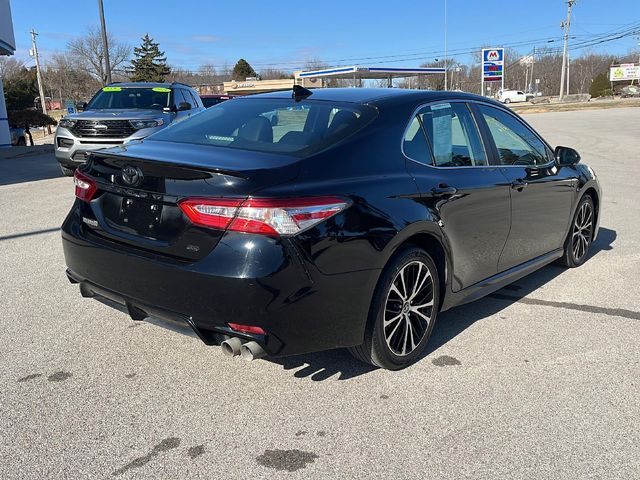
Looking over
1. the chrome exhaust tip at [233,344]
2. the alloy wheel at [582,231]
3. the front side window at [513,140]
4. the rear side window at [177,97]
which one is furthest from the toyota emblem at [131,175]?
the rear side window at [177,97]

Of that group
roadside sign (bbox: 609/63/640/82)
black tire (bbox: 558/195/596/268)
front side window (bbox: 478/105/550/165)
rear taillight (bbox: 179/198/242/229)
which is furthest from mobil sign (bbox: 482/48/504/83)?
rear taillight (bbox: 179/198/242/229)

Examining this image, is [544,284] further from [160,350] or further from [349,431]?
[160,350]

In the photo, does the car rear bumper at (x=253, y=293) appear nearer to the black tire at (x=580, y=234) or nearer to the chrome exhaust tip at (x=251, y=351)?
the chrome exhaust tip at (x=251, y=351)

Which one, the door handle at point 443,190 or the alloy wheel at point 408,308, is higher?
the door handle at point 443,190

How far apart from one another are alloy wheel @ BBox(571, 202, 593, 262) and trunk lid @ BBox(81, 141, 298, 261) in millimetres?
3724

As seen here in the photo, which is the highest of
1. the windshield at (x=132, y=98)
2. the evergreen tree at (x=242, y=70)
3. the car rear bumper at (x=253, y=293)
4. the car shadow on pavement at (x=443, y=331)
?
the evergreen tree at (x=242, y=70)

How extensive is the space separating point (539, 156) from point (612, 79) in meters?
94.1

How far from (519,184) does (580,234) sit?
5.66ft

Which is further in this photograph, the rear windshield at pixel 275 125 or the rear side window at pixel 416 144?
the rear side window at pixel 416 144

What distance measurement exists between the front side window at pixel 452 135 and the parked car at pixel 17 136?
81.8 feet

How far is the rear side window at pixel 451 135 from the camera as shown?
12.5 feet

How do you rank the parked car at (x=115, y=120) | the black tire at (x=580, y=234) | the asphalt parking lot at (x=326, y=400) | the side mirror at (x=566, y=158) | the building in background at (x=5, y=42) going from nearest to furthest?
the asphalt parking lot at (x=326, y=400) < the side mirror at (x=566, y=158) < the black tire at (x=580, y=234) < the parked car at (x=115, y=120) < the building in background at (x=5, y=42)

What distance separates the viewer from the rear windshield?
3.37 metres

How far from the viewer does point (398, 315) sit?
3.50m
